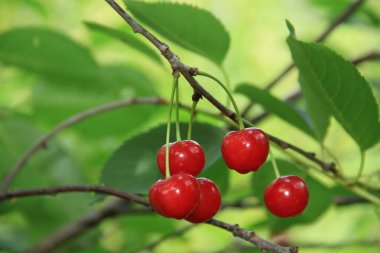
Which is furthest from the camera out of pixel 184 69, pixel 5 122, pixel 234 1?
pixel 234 1

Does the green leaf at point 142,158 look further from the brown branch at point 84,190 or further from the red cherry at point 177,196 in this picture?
the red cherry at point 177,196

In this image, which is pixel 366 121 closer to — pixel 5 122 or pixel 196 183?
pixel 196 183

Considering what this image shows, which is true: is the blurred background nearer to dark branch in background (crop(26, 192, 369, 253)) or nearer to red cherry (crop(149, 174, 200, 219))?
dark branch in background (crop(26, 192, 369, 253))

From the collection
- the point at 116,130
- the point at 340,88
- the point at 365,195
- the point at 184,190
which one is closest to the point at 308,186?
the point at 365,195

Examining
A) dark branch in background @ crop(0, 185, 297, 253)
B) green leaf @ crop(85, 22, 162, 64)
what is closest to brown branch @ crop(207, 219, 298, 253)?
dark branch in background @ crop(0, 185, 297, 253)

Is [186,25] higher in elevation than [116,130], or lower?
lower

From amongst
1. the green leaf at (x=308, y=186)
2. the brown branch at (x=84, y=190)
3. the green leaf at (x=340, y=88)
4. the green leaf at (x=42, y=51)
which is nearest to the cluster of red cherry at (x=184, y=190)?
the brown branch at (x=84, y=190)

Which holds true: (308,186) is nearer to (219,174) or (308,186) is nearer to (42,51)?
(219,174)

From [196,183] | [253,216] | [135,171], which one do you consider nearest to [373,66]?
[253,216]
